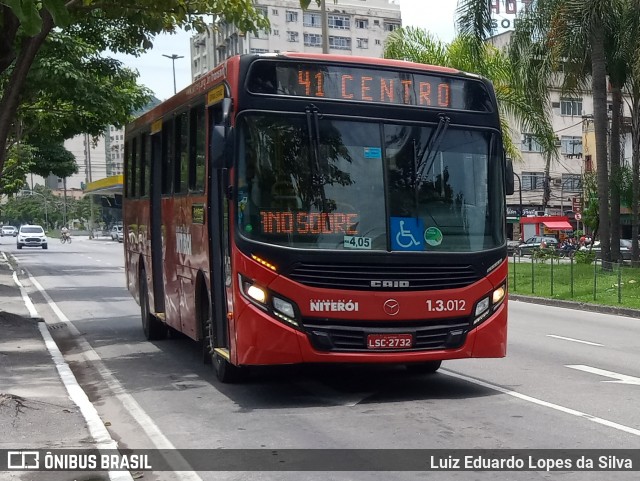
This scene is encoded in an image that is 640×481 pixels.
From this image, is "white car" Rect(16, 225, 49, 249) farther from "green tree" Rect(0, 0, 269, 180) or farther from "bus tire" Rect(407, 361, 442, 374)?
"bus tire" Rect(407, 361, 442, 374)

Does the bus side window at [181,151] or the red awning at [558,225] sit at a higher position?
the bus side window at [181,151]

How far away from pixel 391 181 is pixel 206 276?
2.51 m

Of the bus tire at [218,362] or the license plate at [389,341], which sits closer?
the license plate at [389,341]

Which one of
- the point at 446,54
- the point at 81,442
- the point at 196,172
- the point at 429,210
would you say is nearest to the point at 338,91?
the point at 429,210

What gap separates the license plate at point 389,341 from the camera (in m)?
9.65

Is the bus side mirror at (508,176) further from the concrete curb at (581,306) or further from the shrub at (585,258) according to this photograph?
the shrub at (585,258)

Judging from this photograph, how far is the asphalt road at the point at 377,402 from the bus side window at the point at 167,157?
2.39 m

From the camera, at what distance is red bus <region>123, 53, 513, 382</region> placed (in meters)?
9.52

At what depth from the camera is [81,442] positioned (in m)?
8.10

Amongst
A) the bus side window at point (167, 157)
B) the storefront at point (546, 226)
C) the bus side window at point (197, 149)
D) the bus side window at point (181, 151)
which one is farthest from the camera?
the storefront at point (546, 226)

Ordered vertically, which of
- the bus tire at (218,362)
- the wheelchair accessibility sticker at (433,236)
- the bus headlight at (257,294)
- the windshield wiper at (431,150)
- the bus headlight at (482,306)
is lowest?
the bus tire at (218,362)

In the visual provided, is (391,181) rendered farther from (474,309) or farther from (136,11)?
(136,11)

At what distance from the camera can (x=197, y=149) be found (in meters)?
11.5

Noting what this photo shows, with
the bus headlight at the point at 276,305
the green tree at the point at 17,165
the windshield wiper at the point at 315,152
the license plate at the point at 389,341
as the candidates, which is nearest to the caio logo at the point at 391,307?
the license plate at the point at 389,341
